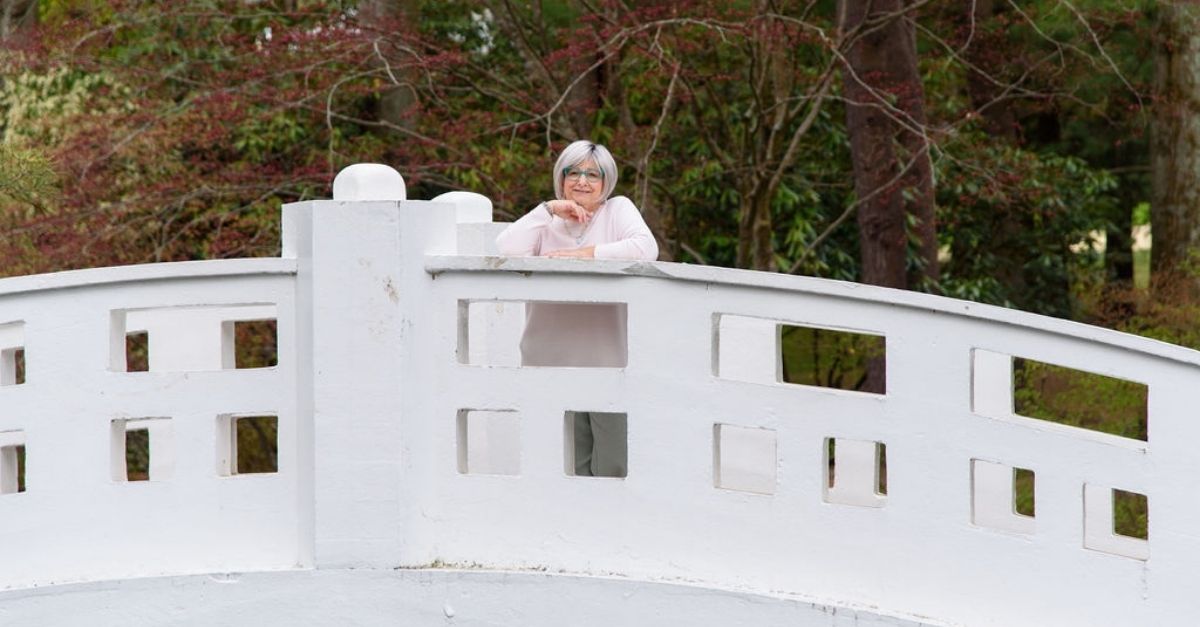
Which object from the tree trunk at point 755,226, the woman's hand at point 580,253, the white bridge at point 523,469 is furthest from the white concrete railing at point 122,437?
the tree trunk at point 755,226

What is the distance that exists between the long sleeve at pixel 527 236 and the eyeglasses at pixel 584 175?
0.13 metres

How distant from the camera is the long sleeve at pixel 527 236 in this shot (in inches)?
202

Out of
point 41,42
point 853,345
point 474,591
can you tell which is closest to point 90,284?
point 474,591

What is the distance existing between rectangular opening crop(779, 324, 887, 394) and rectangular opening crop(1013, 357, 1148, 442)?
1300 millimetres

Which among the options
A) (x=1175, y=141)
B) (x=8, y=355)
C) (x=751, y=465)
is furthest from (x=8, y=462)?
(x=1175, y=141)

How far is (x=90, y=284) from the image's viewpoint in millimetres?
4863

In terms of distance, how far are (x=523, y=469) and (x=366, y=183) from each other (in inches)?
37.0

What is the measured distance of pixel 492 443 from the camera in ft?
18.7

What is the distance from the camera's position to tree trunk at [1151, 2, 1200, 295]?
495 inches

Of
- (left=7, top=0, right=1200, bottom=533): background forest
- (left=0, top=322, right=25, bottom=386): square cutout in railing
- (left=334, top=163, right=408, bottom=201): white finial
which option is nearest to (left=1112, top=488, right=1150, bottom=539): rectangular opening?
(left=7, top=0, right=1200, bottom=533): background forest

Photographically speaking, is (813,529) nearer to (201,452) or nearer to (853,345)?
(201,452)

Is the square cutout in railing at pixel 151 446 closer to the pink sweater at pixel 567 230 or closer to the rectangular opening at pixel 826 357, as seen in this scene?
the pink sweater at pixel 567 230

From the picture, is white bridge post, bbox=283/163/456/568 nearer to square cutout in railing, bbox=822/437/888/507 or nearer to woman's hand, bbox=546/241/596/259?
woman's hand, bbox=546/241/596/259

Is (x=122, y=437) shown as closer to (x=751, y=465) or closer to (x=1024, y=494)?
(x=751, y=465)
